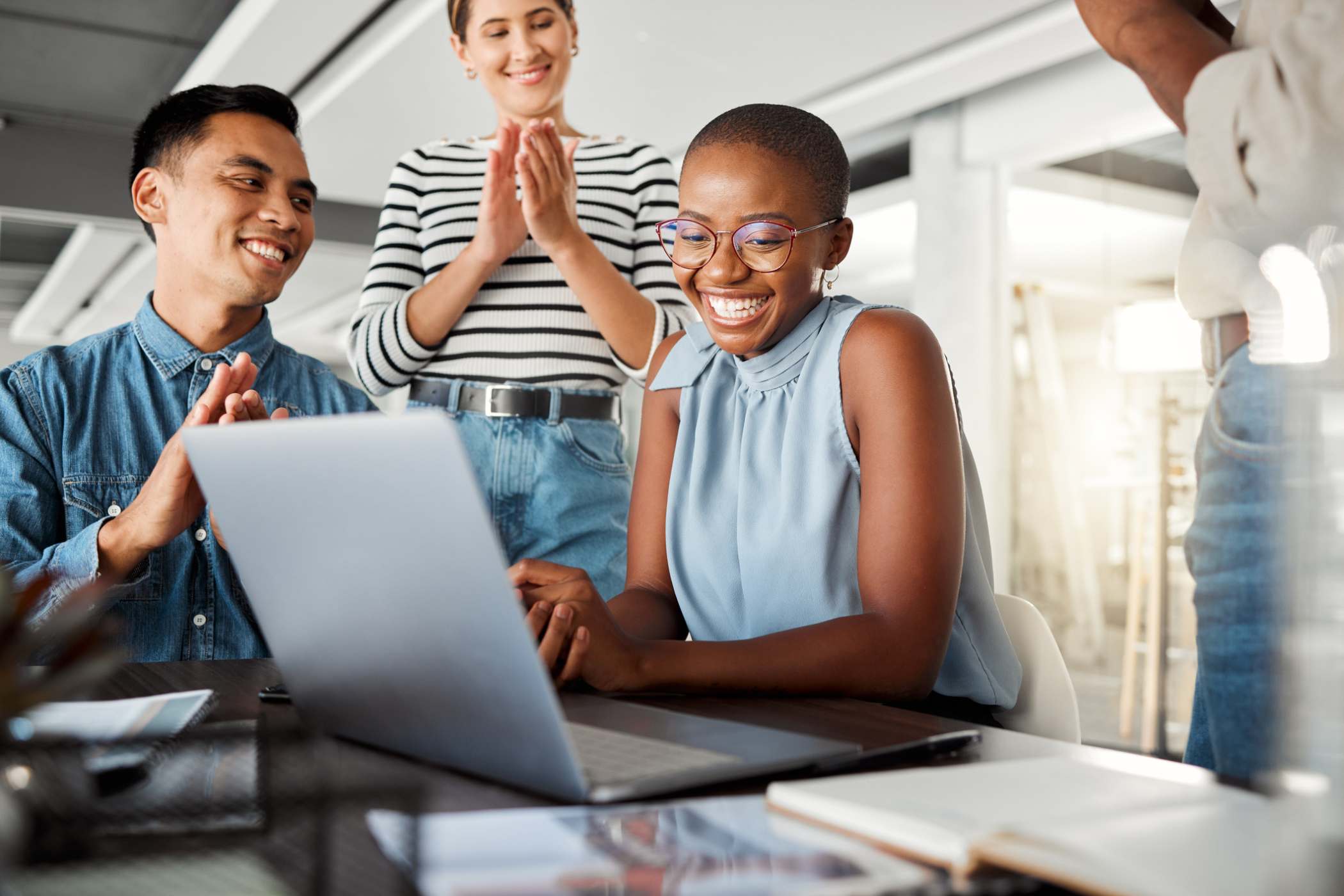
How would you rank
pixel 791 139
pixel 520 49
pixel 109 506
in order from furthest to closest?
1. pixel 520 49
2. pixel 109 506
3. pixel 791 139

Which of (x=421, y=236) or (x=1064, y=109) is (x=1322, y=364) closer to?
(x=421, y=236)

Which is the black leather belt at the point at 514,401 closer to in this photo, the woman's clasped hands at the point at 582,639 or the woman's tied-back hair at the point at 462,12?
the woman's tied-back hair at the point at 462,12

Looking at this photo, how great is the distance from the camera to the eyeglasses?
1284 millimetres

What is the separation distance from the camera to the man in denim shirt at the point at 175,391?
127cm

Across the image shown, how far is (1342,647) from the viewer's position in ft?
1.75

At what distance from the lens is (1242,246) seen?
0.80 m

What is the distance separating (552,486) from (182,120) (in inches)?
30.8

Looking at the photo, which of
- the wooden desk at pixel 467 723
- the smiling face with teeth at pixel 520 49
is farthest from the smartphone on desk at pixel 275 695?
the smiling face with teeth at pixel 520 49

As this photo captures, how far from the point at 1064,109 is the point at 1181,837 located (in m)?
4.46

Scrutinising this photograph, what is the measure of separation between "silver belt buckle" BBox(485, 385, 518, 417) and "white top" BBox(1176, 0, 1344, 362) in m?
1.10

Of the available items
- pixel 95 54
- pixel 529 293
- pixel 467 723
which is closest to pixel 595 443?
pixel 529 293

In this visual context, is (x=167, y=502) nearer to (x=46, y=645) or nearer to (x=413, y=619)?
(x=413, y=619)

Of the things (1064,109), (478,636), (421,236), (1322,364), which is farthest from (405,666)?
(1064,109)

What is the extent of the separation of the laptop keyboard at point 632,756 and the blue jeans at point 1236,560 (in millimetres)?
411
